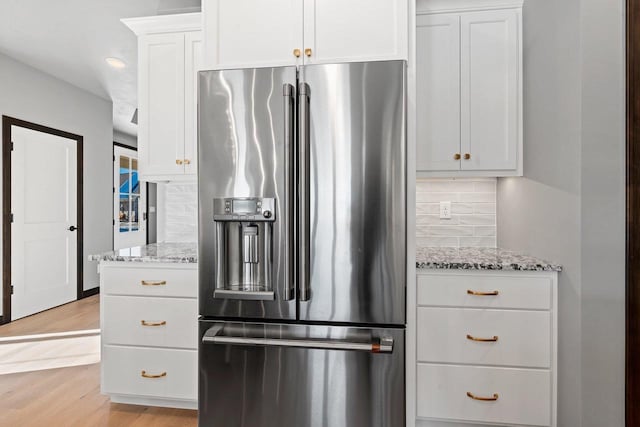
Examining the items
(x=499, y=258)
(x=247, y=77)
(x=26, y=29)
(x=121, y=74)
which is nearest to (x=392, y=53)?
(x=247, y=77)

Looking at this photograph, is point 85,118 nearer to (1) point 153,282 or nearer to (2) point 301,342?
(1) point 153,282

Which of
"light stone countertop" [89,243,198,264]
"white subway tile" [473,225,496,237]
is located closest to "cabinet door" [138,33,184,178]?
"light stone countertop" [89,243,198,264]

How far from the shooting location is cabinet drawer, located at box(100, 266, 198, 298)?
6.64ft

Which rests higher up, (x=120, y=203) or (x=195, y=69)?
(x=195, y=69)

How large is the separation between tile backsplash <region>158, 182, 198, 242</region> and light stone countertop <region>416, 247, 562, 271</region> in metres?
1.59

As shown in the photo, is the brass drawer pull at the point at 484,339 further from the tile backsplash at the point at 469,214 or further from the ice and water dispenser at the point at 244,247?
the ice and water dispenser at the point at 244,247

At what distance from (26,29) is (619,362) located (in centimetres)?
454

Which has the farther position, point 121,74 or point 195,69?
point 121,74

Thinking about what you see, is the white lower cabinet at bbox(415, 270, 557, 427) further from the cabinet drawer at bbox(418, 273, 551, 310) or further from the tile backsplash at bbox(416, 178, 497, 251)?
the tile backsplash at bbox(416, 178, 497, 251)

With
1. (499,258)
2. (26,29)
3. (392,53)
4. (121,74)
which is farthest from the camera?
(121,74)

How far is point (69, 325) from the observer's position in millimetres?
3740

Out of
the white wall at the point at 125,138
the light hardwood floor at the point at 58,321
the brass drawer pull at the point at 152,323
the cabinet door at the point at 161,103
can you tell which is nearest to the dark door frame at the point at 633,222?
the brass drawer pull at the point at 152,323

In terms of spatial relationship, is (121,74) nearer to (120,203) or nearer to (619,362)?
(120,203)

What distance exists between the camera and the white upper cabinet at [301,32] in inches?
69.0
